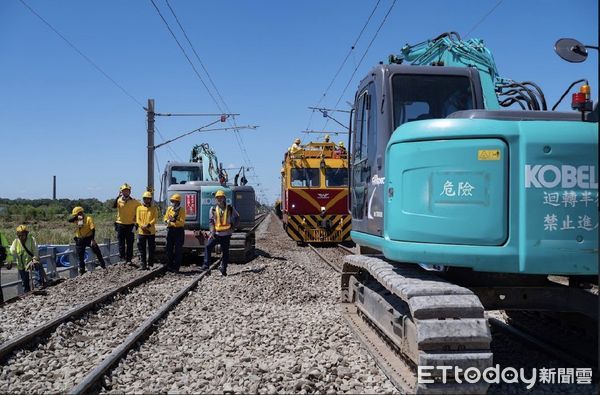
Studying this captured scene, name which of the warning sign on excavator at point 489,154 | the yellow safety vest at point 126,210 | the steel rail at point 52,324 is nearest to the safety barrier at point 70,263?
the yellow safety vest at point 126,210

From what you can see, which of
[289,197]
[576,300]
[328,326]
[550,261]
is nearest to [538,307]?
[576,300]

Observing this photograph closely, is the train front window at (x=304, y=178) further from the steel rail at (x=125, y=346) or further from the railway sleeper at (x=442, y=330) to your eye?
the railway sleeper at (x=442, y=330)

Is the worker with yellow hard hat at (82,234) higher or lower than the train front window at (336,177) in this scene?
lower

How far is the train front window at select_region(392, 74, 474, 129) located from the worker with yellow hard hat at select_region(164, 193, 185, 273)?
8.42 metres

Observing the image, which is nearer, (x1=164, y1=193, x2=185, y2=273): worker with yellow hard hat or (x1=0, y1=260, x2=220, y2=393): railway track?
(x1=0, y1=260, x2=220, y2=393): railway track

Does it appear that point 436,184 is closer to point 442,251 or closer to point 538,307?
point 442,251

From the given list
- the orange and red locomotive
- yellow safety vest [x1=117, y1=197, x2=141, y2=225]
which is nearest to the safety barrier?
yellow safety vest [x1=117, y1=197, x2=141, y2=225]

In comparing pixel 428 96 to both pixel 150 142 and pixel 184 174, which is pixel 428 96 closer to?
pixel 184 174

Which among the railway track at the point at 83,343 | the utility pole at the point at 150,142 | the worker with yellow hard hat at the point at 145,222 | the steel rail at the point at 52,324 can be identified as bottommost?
the railway track at the point at 83,343

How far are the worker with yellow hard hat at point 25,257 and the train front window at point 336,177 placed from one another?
35.9ft

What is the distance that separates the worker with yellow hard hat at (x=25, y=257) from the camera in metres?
10.9

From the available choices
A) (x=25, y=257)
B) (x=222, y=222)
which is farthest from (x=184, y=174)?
(x=25, y=257)

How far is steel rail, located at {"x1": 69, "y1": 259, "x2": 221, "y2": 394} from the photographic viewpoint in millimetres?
4879

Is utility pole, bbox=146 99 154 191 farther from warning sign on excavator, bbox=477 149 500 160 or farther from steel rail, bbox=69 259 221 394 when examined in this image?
warning sign on excavator, bbox=477 149 500 160
